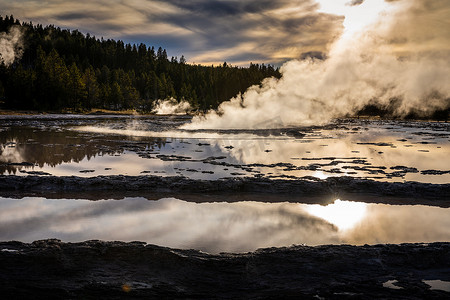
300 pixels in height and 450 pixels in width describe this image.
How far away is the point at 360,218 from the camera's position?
368 inches

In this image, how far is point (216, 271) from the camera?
18.8ft

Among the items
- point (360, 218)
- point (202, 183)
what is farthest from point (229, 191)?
point (360, 218)

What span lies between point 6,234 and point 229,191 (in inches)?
274

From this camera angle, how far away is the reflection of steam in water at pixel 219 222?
7.49m

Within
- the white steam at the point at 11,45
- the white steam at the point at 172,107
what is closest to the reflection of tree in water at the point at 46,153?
the white steam at the point at 172,107

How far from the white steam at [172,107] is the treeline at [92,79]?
105 inches

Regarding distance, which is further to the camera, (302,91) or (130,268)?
(302,91)

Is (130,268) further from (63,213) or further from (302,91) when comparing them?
(302,91)

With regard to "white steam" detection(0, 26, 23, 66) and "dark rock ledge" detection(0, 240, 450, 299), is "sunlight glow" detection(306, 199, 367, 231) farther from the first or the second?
"white steam" detection(0, 26, 23, 66)

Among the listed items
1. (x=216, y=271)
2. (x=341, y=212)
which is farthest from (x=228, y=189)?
(x=216, y=271)

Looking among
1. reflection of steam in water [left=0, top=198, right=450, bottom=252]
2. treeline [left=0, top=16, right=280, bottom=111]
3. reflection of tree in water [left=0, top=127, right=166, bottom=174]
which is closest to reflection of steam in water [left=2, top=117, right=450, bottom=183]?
reflection of tree in water [left=0, top=127, right=166, bottom=174]

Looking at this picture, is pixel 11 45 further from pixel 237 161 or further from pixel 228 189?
pixel 228 189

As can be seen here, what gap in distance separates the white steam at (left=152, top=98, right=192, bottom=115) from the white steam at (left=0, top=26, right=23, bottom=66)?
80540 millimetres

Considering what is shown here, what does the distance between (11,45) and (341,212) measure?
193 meters
